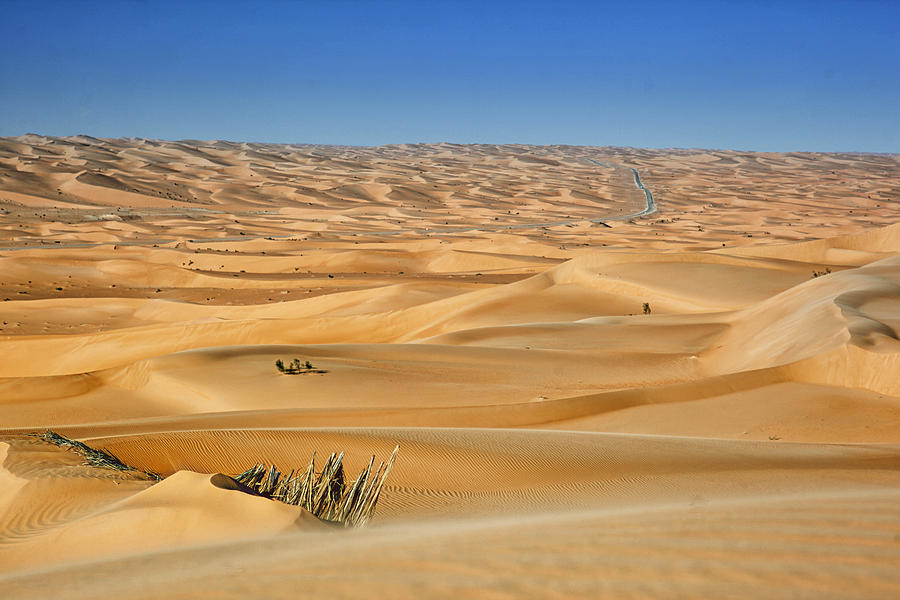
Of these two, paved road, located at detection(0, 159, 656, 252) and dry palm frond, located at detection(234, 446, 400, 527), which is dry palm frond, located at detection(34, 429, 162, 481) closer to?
dry palm frond, located at detection(234, 446, 400, 527)

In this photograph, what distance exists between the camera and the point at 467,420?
9.58 m

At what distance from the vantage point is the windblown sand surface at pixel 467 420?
3729mm

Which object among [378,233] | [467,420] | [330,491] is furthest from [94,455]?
[378,233]

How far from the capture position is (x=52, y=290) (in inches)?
1102

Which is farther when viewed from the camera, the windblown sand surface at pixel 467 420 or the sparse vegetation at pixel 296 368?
the sparse vegetation at pixel 296 368

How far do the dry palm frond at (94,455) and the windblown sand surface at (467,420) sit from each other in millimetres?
138

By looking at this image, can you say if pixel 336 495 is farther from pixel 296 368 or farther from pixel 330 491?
pixel 296 368

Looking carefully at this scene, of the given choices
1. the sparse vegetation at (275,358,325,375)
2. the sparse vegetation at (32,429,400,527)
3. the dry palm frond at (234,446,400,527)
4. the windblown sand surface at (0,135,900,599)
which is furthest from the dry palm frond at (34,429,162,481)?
→ the sparse vegetation at (275,358,325,375)

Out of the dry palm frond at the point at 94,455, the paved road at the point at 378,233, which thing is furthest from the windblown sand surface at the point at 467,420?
the paved road at the point at 378,233

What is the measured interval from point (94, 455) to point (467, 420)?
4.13m

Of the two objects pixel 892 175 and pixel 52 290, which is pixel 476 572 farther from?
pixel 892 175

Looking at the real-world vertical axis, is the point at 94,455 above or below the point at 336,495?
below

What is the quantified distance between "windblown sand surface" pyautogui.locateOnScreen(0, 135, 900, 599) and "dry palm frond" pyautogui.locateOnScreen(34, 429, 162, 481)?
5.4 inches

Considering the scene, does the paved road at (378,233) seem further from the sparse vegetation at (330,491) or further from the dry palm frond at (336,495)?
the dry palm frond at (336,495)
